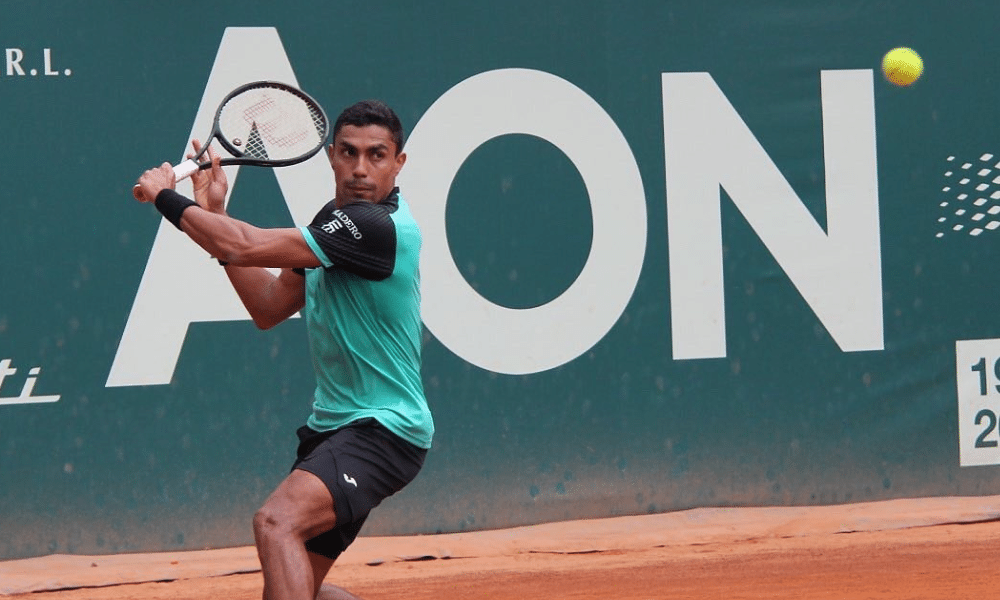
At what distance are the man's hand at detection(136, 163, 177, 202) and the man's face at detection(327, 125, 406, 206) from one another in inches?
15.6

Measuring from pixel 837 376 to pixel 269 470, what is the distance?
2337 millimetres

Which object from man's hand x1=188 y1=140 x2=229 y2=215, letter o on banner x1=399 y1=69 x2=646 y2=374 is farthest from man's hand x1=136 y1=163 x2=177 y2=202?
letter o on banner x1=399 y1=69 x2=646 y2=374

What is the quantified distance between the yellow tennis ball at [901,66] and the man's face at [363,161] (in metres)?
3.00

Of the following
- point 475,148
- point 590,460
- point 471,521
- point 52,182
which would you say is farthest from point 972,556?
point 52,182

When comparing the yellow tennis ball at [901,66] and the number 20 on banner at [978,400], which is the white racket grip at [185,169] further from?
the number 20 on banner at [978,400]

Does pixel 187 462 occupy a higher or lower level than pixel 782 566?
higher

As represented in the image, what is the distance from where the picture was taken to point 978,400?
18.9 ft

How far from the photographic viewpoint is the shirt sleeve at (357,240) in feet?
10.2

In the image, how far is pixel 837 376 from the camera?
18.7ft

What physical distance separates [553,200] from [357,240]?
7.86 feet

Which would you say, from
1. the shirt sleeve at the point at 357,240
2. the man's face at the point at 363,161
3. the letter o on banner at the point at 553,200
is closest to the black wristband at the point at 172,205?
the shirt sleeve at the point at 357,240

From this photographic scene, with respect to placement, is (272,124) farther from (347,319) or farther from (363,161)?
(347,319)

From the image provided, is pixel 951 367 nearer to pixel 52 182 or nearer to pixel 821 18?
pixel 821 18

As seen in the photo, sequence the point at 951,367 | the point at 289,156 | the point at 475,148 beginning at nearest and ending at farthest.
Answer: the point at 289,156 < the point at 475,148 < the point at 951,367
